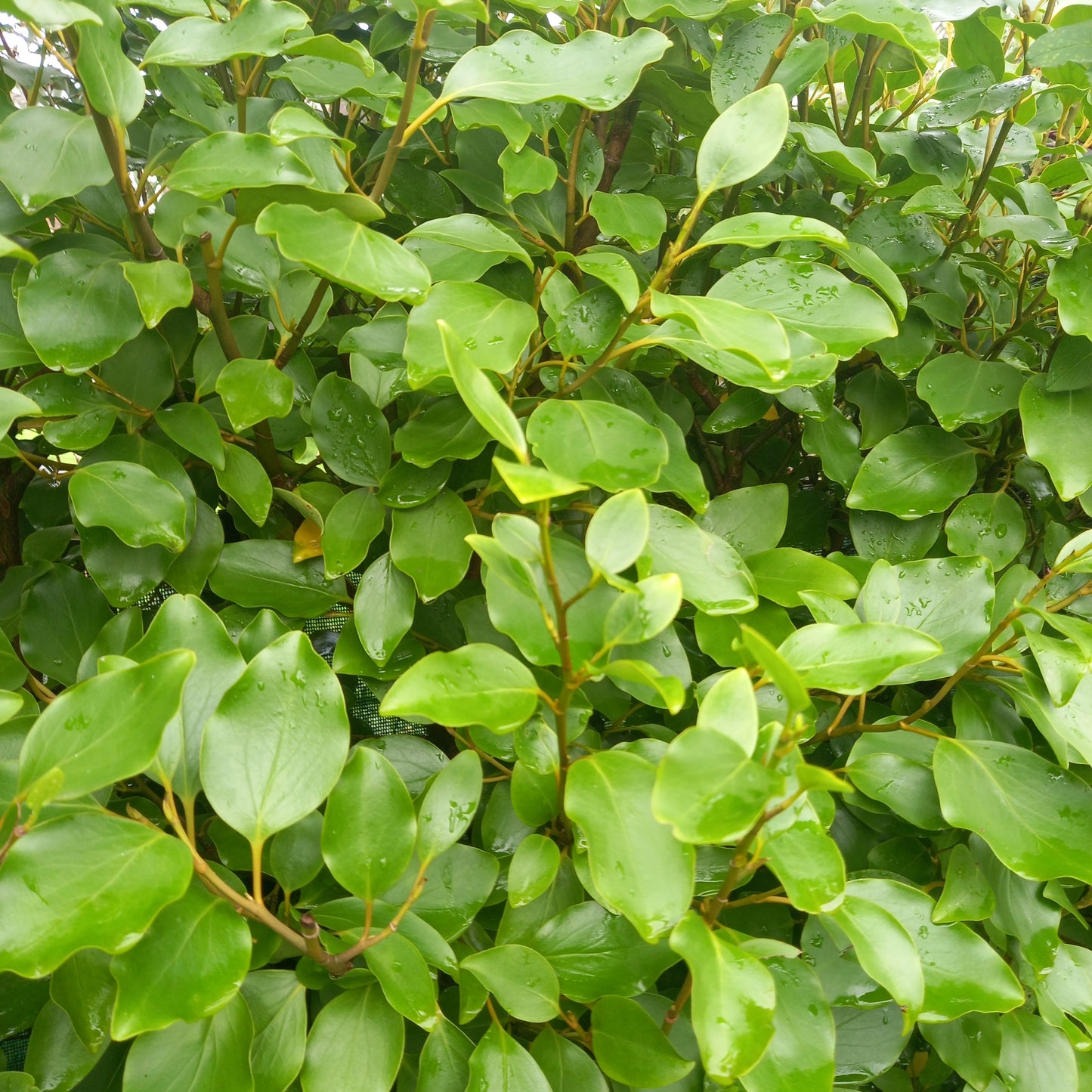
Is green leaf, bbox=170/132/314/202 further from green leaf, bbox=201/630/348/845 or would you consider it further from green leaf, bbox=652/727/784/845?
green leaf, bbox=652/727/784/845

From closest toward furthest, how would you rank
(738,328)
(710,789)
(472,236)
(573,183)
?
(710,789) → (738,328) → (472,236) → (573,183)

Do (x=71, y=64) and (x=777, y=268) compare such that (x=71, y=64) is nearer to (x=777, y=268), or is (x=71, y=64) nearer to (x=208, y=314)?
(x=208, y=314)

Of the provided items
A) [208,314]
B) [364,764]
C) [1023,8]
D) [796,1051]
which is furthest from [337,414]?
[1023,8]

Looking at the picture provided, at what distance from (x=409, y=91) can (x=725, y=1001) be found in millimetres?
511

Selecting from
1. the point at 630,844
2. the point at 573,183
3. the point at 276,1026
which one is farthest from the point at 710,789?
the point at 573,183

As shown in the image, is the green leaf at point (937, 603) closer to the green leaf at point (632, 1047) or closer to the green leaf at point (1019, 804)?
the green leaf at point (1019, 804)

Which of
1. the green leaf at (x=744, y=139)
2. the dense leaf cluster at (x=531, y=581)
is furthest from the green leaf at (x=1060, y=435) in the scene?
the green leaf at (x=744, y=139)

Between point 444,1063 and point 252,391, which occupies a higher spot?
point 252,391

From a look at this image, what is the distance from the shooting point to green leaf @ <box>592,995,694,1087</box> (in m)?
0.45

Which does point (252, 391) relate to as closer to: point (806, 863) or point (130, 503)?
point (130, 503)

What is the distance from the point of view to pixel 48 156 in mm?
502

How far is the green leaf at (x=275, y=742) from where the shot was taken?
428 millimetres

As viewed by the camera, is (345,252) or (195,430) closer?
(345,252)

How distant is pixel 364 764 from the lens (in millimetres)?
459
